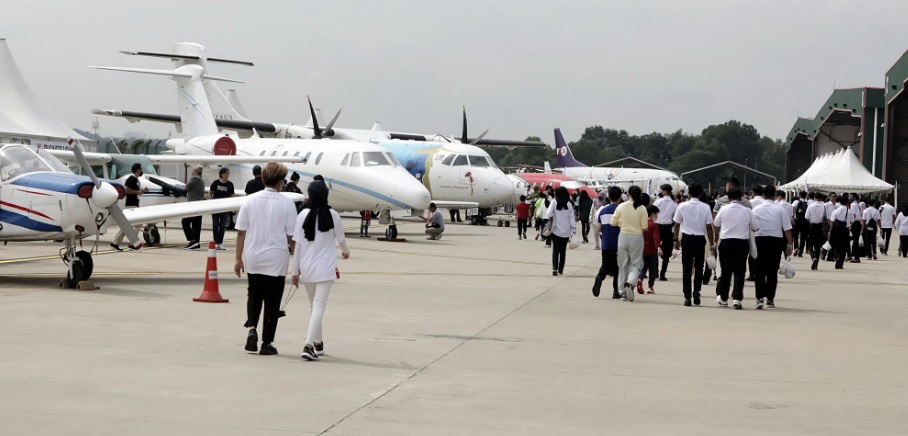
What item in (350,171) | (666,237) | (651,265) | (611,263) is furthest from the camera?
(350,171)

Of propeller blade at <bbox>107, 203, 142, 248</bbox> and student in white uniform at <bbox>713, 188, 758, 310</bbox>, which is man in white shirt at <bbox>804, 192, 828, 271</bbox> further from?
propeller blade at <bbox>107, 203, 142, 248</bbox>

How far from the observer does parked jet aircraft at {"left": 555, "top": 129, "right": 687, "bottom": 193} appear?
78875 mm

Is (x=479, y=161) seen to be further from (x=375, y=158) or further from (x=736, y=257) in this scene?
(x=736, y=257)

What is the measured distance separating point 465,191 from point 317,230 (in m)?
26.9

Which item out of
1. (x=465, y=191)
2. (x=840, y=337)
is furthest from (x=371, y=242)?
(x=840, y=337)

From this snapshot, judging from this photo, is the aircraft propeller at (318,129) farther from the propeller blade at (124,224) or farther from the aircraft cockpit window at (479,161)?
the propeller blade at (124,224)

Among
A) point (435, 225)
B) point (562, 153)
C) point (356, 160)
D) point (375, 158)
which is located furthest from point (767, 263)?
point (562, 153)

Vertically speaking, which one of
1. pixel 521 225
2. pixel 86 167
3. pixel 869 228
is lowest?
pixel 521 225

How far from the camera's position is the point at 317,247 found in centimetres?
982

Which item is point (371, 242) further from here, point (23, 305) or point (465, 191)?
point (23, 305)

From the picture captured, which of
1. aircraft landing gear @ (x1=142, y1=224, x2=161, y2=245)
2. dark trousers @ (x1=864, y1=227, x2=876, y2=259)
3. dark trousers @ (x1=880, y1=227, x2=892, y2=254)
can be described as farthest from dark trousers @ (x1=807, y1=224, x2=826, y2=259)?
aircraft landing gear @ (x1=142, y1=224, x2=161, y2=245)

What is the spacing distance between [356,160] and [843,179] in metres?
22.6

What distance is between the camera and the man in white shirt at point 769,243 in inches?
594

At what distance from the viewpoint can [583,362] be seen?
32.1 ft
